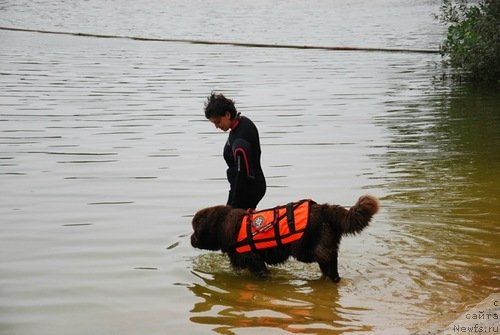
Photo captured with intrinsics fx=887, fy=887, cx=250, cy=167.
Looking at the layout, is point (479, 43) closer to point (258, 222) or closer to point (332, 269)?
point (332, 269)

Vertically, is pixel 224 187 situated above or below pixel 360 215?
below

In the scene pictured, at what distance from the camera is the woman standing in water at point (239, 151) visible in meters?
7.88

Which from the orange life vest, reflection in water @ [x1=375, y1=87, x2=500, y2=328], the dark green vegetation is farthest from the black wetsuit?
the dark green vegetation

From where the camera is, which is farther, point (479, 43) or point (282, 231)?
point (479, 43)

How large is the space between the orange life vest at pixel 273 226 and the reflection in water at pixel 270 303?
384 millimetres

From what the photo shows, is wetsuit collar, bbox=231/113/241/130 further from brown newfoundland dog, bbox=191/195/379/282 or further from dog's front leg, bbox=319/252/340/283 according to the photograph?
dog's front leg, bbox=319/252/340/283

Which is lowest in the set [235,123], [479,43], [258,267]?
[258,267]

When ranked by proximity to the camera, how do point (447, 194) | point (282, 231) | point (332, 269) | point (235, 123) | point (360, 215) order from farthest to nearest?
1. point (447, 194)
2. point (235, 123)
3. point (332, 269)
4. point (282, 231)
5. point (360, 215)

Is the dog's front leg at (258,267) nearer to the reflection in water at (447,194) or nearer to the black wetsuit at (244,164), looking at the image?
the black wetsuit at (244,164)

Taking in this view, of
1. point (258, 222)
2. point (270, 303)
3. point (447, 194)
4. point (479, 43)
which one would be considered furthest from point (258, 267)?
point (479, 43)

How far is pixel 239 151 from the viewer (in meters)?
7.88

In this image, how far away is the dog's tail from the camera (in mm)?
7121

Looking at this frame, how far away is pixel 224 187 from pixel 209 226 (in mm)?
3802

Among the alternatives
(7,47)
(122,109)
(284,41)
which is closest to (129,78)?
(122,109)
